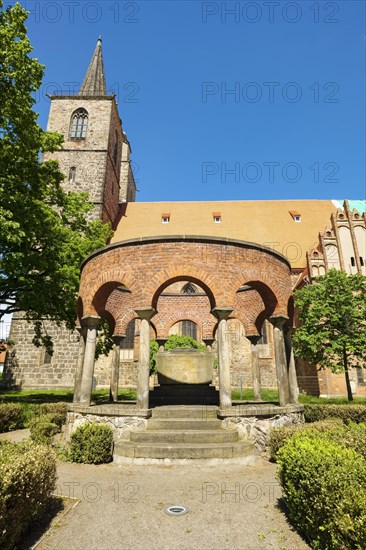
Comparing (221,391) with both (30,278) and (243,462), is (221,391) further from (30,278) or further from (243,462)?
(30,278)

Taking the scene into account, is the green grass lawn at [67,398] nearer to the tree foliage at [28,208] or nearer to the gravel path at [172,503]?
the tree foliage at [28,208]

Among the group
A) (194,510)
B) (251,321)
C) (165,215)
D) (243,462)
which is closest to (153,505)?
(194,510)

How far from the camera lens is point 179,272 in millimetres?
8305

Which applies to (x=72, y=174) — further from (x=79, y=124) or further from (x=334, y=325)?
(x=334, y=325)

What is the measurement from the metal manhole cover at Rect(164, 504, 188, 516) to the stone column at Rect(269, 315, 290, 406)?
485 centimetres

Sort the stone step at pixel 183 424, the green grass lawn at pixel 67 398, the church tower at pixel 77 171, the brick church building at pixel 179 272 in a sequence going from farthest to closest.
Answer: the church tower at pixel 77 171 → the green grass lawn at pixel 67 398 → the brick church building at pixel 179 272 → the stone step at pixel 183 424

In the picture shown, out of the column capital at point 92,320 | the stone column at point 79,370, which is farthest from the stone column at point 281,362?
the stone column at point 79,370

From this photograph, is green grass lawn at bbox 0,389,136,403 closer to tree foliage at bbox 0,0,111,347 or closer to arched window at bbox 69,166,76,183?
tree foliage at bbox 0,0,111,347

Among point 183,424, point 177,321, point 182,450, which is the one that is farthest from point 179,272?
point 177,321

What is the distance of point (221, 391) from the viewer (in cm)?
770

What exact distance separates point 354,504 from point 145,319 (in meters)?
5.97

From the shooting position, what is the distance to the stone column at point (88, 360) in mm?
8438

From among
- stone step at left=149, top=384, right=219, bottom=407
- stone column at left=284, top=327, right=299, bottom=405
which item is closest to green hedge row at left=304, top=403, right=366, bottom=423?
stone column at left=284, top=327, right=299, bottom=405

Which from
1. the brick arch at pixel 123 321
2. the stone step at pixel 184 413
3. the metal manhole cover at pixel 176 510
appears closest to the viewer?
the metal manhole cover at pixel 176 510
